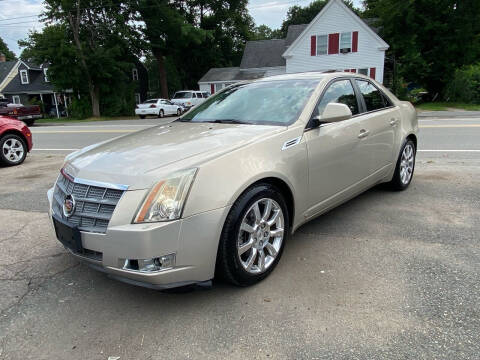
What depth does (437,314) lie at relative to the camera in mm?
2510

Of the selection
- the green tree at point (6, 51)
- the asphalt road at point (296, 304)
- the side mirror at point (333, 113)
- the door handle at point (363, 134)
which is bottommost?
the asphalt road at point (296, 304)

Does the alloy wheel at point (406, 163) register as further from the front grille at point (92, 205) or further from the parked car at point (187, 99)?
the parked car at point (187, 99)

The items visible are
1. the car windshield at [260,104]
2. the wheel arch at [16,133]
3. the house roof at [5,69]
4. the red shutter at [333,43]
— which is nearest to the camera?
the car windshield at [260,104]

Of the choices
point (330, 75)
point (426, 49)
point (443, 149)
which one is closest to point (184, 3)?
point (426, 49)

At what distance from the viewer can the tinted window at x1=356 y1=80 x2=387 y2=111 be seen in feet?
14.3

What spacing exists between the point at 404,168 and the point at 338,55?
91.8 ft

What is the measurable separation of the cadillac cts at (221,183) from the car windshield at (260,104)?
1 centimetres

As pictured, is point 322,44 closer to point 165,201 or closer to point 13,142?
point 13,142

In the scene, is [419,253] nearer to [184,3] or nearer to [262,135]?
[262,135]

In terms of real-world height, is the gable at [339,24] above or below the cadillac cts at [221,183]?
above

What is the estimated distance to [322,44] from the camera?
101ft

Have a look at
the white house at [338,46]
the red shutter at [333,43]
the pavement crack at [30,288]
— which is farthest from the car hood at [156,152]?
the red shutter at [333,43]

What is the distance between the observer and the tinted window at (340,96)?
364cm

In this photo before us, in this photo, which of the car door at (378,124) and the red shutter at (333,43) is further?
the red shutter at (333,43)
